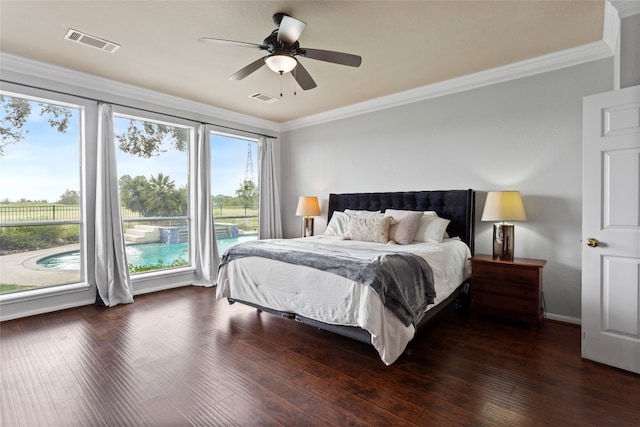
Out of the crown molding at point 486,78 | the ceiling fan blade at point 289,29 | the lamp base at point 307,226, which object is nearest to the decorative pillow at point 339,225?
the lamp base at point 307,226

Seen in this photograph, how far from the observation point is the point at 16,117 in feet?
11.6

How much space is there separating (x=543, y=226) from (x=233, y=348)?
3.39 metres

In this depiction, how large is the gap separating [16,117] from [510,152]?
5.63 meters

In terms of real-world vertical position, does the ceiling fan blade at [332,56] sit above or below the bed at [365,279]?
above

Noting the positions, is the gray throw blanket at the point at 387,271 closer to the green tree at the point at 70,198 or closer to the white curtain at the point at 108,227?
the white curtain at the point at 108,227

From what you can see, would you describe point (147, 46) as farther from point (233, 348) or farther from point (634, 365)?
point (634, 365)

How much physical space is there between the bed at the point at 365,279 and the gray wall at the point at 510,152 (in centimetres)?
35

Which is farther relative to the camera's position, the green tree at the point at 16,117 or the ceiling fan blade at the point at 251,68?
the green tree at the point at 16,117

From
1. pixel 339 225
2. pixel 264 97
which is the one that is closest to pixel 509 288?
pixel 339 225

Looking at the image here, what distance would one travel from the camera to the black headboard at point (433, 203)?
3750 mm

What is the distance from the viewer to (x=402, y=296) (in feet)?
7.38

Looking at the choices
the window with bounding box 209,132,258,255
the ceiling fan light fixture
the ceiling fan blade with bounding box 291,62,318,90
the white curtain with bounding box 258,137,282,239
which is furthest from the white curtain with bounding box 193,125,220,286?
the ceiling fan light fixture

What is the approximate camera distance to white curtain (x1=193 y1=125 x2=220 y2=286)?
15.9 feet

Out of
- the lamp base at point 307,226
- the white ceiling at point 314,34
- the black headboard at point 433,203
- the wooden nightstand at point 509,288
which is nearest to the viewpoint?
the white ceiling at point 314,34
